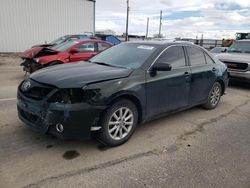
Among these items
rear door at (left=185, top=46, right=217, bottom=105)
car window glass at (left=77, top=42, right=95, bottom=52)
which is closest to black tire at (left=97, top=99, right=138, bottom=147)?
rear door at (left=185, top=46, right=217, bottom=105)

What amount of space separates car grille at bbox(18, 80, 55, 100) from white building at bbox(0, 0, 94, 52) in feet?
61.2

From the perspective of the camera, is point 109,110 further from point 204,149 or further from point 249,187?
point 249,187

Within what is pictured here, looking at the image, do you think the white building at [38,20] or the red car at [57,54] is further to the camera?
the white building at [38,20]

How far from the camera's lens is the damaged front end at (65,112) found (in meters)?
3.26

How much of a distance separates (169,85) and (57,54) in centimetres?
550

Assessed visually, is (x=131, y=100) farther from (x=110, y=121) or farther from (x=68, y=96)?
(x=68, y=96)

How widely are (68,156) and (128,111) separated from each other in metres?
1.09

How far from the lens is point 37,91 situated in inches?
141

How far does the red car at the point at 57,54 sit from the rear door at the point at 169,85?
12.9ft

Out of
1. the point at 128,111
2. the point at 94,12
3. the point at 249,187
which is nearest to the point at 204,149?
the point at 249,187

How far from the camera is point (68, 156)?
345 cm

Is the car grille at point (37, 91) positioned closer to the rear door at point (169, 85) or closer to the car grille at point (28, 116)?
the car grille at point (28, 116)

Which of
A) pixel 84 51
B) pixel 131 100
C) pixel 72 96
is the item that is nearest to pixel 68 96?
pixel 72 96

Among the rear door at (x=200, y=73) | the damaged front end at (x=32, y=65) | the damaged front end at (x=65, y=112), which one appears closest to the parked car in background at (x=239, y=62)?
the rear door at (x=200, y=73)
